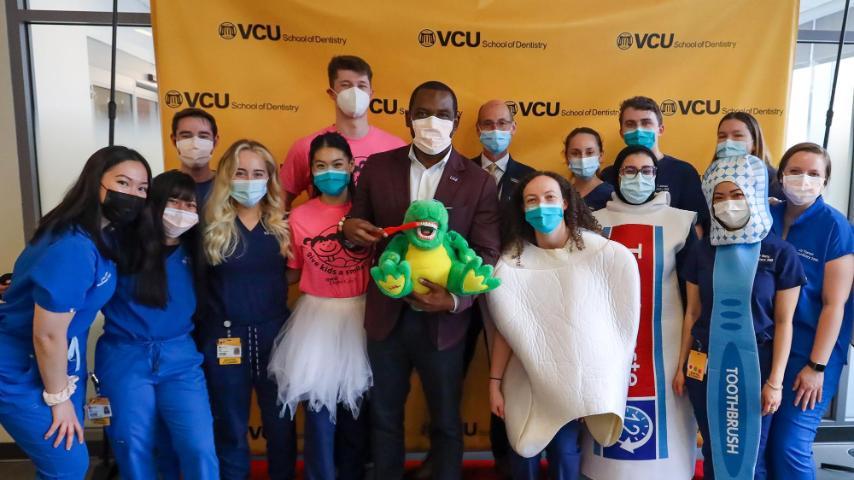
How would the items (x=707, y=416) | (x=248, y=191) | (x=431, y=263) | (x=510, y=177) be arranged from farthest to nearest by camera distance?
(x=510, y=177)
(x=248, y=191)
(x=707, y=416)
(x=431, y=263)

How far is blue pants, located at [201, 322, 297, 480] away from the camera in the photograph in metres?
2.23

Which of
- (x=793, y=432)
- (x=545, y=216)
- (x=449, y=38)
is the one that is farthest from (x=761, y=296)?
(x=449, y=38)

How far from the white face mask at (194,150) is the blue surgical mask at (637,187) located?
1993 mm

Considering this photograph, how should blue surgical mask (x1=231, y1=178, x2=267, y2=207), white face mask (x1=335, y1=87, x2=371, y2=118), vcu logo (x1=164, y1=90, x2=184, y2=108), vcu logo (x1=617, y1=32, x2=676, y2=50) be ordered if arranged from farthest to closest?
vcu logo (x1=617, y1=32, x2=676, y2=50), vcu logo (x1=164, y1=90, x2=184, y2=108), white face mask (x1=335, y1=87, x2=371, y2=118), blue surgical mask (x1=231, y1=178, x2=267, y2=207)

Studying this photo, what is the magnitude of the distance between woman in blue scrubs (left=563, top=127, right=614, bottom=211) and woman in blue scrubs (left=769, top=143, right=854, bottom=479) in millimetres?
758

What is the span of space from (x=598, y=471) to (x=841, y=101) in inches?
115

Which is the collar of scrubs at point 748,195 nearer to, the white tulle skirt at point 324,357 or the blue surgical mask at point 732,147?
the blue surgical mask at point 732,147

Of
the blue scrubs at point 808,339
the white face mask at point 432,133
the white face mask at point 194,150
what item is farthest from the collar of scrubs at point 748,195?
the white face mask at point 194,150

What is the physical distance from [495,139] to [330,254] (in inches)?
41.8

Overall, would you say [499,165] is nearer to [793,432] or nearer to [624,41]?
[624,41]

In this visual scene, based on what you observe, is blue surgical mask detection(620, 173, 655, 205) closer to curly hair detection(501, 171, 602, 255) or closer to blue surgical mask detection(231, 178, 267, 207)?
curly hair detection(501, 171, 602, 255)

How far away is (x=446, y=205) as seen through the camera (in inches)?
80.7

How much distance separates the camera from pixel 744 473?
2068 millimetres

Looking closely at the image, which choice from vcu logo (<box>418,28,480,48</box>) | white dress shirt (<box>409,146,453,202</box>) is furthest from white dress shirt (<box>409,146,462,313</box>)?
vcu logo (<box>418,28,480,48</box>)
